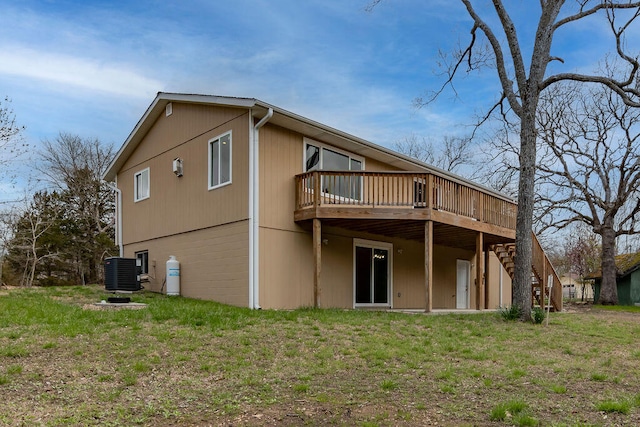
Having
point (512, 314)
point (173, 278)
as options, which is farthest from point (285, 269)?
point (512, 314)

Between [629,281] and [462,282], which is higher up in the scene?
[462,282]

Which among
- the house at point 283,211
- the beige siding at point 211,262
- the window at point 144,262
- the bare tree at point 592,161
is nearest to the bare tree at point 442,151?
the bare tree at point 592,161

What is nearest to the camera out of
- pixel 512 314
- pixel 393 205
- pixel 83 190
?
pixel 512 314

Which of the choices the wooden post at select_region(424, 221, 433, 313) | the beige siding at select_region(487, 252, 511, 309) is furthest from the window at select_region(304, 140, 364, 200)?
the beige siding at select_region(487, 252, 511, 309)

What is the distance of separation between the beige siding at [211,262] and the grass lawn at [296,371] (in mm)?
1989

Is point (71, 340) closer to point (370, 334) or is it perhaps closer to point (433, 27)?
point (370, 334)

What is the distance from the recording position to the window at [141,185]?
15.6 meters

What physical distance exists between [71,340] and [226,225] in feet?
17.6

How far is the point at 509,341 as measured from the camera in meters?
8.42

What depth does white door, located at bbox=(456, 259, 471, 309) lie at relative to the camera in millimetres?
18656

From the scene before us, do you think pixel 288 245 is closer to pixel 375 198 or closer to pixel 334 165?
pixel 375 198

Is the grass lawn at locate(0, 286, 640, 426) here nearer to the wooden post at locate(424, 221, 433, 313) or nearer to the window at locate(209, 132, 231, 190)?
the wooden post at locate(424, 221, 433, 313)

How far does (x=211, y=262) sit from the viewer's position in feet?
41.0

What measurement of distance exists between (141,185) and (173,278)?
4042mm
